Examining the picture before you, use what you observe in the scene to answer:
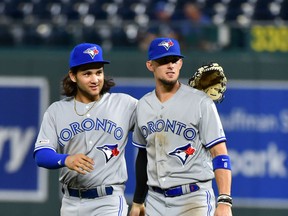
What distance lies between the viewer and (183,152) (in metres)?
6.45

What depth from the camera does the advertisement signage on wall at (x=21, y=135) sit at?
11500 millimetres

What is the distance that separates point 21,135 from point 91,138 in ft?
16.1

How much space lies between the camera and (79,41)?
1158 centimetres

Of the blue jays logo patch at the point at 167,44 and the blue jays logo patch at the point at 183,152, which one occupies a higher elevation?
the blue jays logo patch at the point at 167,44

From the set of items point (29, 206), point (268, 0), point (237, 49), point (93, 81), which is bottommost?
point (29, 206)

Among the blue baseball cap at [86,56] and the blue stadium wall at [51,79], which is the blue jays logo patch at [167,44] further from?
the blue stadium wall at [51,79]

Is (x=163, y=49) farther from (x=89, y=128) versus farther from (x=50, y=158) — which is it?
(x=50, y=158)

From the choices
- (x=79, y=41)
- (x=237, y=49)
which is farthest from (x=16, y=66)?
(x=237, y=49)

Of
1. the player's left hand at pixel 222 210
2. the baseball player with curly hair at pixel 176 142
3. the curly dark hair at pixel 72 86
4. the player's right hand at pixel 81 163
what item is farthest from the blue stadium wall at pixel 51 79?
the player's left hand at pixel 222 210

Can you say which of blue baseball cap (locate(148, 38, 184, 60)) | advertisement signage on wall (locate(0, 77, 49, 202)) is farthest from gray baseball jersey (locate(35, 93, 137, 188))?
advertisement signage on wall (locate(0, 77, 49, 202))

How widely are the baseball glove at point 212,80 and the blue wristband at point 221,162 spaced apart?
0.59m

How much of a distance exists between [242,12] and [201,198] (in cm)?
643

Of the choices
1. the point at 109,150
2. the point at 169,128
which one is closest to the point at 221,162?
the point at 169,128

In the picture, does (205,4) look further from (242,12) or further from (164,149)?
(164,149)
